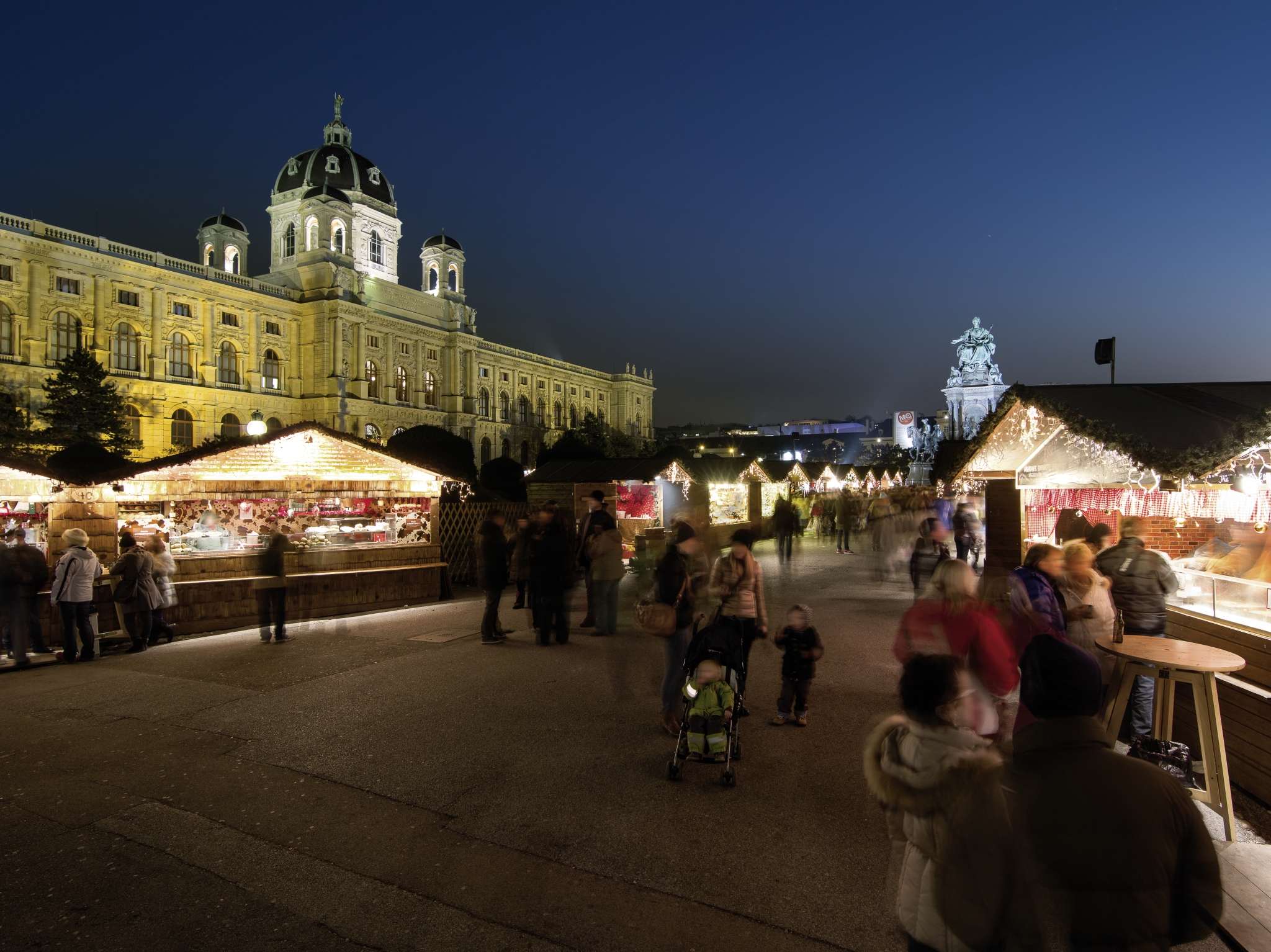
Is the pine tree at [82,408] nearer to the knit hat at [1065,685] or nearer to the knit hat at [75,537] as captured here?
the knit hat at [75,537]

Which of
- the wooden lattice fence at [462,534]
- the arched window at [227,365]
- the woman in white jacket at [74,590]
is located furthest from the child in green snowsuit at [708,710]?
the arched window at [227,365]

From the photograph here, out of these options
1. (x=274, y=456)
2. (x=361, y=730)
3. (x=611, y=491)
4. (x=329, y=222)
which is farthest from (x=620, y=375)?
(x=361, y=730)

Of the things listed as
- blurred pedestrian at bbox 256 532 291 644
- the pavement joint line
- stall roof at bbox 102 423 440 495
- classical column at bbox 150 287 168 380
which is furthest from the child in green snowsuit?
classical column at bbox 150 287 168 380

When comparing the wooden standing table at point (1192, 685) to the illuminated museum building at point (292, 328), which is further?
the illuminated museum building at point (292, 328)

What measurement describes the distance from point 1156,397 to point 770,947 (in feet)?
23.6

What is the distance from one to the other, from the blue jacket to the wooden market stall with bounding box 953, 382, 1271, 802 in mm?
1109

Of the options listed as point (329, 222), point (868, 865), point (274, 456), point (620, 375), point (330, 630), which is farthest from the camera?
point (620, 375)

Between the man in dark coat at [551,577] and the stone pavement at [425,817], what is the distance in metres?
1.27

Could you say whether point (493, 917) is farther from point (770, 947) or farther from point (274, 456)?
point (274, 456)

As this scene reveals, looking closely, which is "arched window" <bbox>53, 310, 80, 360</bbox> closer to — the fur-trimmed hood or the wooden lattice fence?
the wooden lattice fence

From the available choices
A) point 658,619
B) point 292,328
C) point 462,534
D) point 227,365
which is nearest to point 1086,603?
point 658,619

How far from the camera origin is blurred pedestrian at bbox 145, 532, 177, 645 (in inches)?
358

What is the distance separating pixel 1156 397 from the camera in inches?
293

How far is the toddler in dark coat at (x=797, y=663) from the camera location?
558 centimetres
